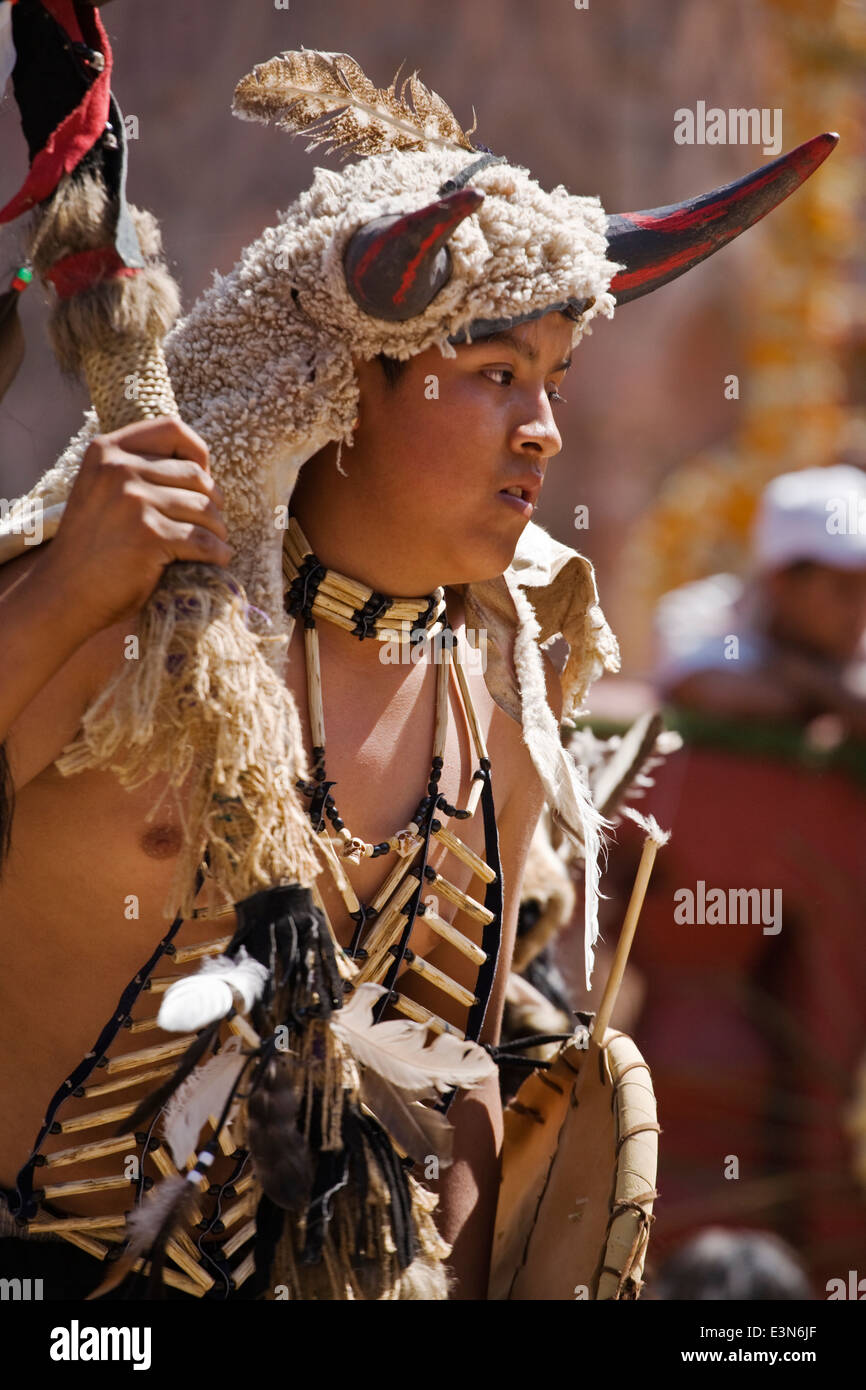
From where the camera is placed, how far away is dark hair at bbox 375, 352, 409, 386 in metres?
2.04

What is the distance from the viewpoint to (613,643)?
8.24 feet

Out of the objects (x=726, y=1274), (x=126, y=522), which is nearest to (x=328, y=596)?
(x=126, y=522)

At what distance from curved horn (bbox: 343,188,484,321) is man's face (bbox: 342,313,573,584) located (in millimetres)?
125

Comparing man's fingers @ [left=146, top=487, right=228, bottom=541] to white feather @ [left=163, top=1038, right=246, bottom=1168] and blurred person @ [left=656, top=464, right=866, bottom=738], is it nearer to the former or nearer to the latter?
white feather @ [left=163, top=1038, right=246, bottom=1168]

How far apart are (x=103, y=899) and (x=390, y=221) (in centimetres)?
100

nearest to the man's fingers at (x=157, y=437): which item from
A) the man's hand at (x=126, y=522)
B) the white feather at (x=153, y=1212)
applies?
the man's hand at (x=126, y=522)

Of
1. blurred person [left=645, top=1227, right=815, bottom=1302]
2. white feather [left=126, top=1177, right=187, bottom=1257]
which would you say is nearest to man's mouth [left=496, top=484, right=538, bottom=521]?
white feather [left=126, top=1177, right=187, bottom=1257]

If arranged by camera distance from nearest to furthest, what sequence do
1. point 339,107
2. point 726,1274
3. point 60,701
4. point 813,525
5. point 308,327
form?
point 60,701 → point 308,327 → point 339,107 → point 726,1274 → point 813,525

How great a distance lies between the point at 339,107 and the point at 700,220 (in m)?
0.58

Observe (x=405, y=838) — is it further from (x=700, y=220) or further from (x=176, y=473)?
(x=700, y=220)

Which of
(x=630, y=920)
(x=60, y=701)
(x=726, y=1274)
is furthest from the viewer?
(x=726, y=1274)

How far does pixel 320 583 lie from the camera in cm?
213
